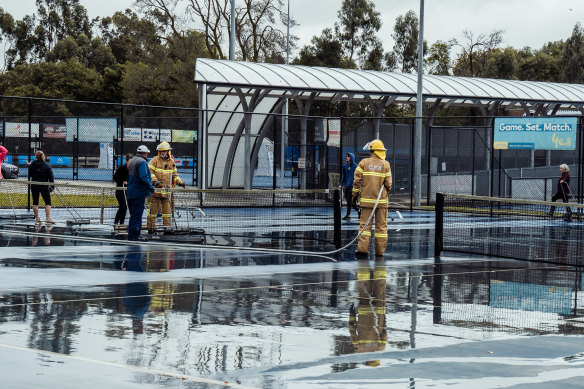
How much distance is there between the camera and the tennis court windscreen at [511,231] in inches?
656

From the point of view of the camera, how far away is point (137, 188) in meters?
17.9

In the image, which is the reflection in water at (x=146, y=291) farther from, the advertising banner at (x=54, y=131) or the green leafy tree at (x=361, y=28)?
the green leafy tree at (x=361, y=28)

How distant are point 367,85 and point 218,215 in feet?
39.0

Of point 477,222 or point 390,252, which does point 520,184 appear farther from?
point 390,252

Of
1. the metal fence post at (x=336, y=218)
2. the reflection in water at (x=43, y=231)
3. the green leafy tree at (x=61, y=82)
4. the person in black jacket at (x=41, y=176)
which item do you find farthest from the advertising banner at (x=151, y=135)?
the green leafy tree at (x=61, y=82)

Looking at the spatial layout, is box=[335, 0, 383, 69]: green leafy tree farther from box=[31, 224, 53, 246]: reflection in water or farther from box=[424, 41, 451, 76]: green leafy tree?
box=[31, 224, 53, 246]: reflection in water

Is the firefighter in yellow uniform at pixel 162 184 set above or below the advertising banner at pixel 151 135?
below

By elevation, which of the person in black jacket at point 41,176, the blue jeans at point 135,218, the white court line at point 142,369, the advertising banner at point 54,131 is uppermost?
the advertising banner at point 54,131

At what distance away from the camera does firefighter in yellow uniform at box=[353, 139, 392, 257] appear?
1593 centimetres

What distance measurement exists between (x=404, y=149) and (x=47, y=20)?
63729 millimetres

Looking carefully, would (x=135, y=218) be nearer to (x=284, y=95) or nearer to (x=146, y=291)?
(x=146, y=291)

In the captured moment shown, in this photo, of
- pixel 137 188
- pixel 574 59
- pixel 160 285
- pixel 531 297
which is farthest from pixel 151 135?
pixel 574 59

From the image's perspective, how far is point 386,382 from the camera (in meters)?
7.05

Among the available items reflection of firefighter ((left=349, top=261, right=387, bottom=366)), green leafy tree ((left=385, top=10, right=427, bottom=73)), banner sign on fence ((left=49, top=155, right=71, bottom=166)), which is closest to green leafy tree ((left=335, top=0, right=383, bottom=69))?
green leafy tree ((left=385, top=10, right=427, bottom=73))
